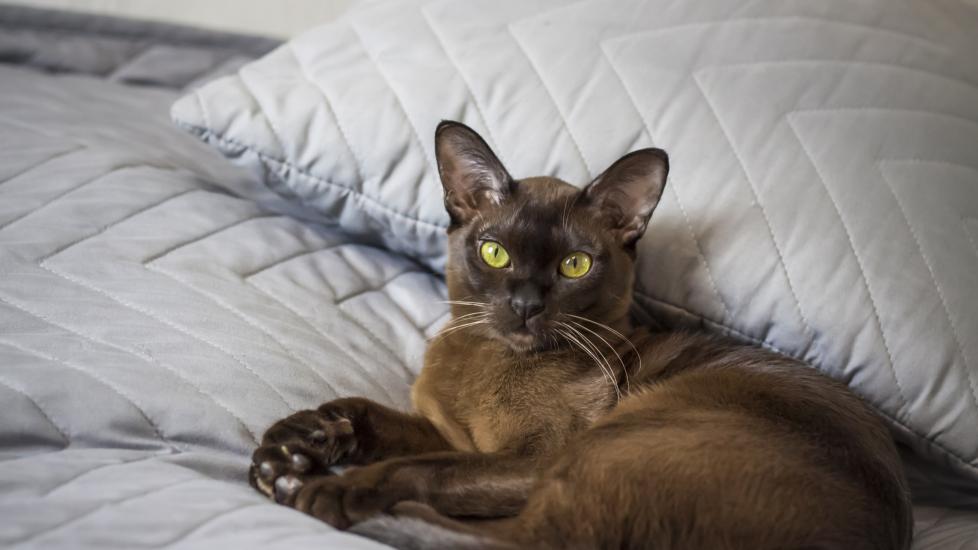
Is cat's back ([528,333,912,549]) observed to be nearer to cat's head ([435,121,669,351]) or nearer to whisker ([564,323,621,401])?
whisker ([564,323,621,401])

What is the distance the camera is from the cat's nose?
1.13m

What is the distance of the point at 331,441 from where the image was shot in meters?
1.04

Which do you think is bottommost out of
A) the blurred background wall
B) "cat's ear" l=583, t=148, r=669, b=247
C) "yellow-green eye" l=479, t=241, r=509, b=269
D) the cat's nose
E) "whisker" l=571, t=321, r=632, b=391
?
"whisker" l=571, t=321, r=632, b=391

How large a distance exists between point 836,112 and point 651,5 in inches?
13.5

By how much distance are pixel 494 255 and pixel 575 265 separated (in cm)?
11

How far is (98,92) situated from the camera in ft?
6.32

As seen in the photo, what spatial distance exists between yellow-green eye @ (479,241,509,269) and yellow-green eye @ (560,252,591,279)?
0.08 metres

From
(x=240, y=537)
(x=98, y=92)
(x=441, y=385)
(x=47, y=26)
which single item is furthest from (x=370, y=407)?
(x=47, y=26)

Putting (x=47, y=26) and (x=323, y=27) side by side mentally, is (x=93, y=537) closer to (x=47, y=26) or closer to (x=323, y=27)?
(x=323, y=27)

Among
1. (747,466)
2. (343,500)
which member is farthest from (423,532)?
(747,466)

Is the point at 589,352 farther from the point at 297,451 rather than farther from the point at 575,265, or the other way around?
the point at 297,451

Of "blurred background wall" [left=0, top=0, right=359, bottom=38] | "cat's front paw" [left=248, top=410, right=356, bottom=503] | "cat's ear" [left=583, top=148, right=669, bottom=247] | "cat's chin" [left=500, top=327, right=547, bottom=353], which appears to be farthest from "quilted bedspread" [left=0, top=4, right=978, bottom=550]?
"blurred background wall" [left=0, top=0, right=359, bottom=38]

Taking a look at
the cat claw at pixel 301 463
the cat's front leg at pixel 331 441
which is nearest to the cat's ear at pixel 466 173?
the cat's front leg at pixel 331 441

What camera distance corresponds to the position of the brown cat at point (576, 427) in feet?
2.80
